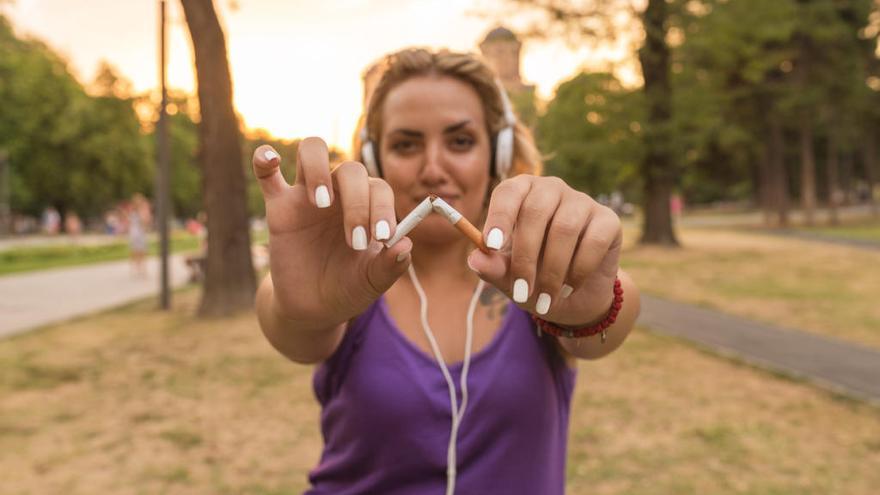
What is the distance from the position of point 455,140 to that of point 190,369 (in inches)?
235

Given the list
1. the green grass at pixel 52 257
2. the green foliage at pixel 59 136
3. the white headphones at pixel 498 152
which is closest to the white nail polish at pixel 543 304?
the white headphones at pixel 498 152

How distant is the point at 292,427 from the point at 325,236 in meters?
4.27

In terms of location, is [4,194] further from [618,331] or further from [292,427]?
[618,331]

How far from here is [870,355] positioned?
6.44 meters

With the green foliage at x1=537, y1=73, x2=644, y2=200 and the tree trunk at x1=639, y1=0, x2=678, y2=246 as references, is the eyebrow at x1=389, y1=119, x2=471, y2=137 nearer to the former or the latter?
the green foliage at x1=537, y1=73, x2=644, y2=200

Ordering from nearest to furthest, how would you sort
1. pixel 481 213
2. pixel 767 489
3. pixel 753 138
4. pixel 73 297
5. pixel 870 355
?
pixel 481 213, pixel 767 489, pixel 870 355, pixel 73 297, pixel 753 138

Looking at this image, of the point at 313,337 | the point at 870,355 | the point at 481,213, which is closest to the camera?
the point at 313,337

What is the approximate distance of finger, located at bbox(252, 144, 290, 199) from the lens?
92 cm

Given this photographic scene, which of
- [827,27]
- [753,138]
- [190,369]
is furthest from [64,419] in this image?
[753,138]

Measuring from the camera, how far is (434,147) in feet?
4.65

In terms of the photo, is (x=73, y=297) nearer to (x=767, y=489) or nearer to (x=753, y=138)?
(x=767, y=489)

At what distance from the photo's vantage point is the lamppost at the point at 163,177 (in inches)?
396

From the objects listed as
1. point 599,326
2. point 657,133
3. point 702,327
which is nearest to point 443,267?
point 599,326

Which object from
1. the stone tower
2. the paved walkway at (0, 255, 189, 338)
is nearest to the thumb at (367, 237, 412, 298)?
the stone tower
